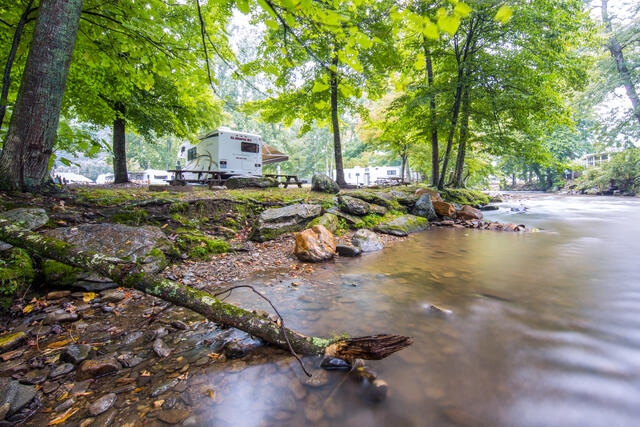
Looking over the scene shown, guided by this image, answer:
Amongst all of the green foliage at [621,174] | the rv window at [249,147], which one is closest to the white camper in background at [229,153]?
the rv window at [249,147]

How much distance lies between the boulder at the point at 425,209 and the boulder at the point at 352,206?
2.71 m

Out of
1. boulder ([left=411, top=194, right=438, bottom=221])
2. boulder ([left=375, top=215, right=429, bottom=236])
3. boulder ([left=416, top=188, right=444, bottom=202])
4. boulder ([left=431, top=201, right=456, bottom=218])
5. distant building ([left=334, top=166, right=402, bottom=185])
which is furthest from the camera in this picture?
distant building ([left=334, top=166, right=402, bottom=185])

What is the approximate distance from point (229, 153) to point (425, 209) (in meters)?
9.16

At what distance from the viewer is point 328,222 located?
5938mm

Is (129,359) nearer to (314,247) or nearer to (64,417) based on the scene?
(64,417)

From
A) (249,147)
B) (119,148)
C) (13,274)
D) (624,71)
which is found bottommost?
(13,274)

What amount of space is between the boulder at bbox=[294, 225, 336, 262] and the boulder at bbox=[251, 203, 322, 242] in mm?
829

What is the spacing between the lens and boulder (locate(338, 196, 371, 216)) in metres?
7.04

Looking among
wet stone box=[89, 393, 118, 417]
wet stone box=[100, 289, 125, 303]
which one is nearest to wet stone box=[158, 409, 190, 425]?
wet stone box=[89, 393, 118, 417]

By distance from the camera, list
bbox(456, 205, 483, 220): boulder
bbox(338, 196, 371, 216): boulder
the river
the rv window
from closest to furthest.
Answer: the river < bbox(338, 196, 371, 216): boulder < bbox(456, 205, 483, 220): boulder < the rv window

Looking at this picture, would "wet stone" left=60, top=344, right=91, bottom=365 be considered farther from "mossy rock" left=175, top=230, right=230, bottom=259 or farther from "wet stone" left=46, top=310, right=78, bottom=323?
"mossy rock" left=175, top=230, right=230, bottom=259

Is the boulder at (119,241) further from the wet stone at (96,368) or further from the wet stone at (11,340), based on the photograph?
the wet stone at (96,368)

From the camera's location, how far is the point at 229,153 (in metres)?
12.8

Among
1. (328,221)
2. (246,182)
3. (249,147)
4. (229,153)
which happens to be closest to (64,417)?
(328,221)
